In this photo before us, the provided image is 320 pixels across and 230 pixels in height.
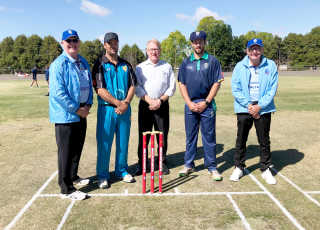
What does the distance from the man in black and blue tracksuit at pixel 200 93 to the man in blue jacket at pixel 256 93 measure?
1.29ft

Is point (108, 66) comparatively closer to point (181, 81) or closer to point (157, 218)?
point (181, 81)

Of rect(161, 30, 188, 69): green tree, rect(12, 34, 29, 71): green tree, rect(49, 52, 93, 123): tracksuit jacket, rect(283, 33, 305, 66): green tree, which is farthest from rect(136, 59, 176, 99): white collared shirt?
rect(283, 33, 305, 66): green tree

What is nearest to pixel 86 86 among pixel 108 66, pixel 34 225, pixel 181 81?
pixel 108 66

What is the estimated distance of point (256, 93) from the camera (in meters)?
4.47

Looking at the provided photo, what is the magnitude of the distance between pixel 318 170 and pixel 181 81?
3.17m

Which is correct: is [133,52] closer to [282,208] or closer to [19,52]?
[19,52]

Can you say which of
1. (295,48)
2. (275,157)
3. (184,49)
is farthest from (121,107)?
(295,48)

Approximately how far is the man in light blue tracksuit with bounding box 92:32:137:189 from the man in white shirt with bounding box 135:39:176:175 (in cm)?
36

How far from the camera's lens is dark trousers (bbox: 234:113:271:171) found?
452cm

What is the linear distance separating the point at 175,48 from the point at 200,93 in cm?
6879

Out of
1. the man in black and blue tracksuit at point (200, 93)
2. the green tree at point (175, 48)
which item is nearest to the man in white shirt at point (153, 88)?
the man in black and blue tracksuit at point (200, 93)

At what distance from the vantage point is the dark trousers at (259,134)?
4.52 meters

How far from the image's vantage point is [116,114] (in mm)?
4293

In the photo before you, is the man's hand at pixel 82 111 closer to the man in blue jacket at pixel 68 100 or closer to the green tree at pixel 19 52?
the man in blue jacket at pixel 68 100
